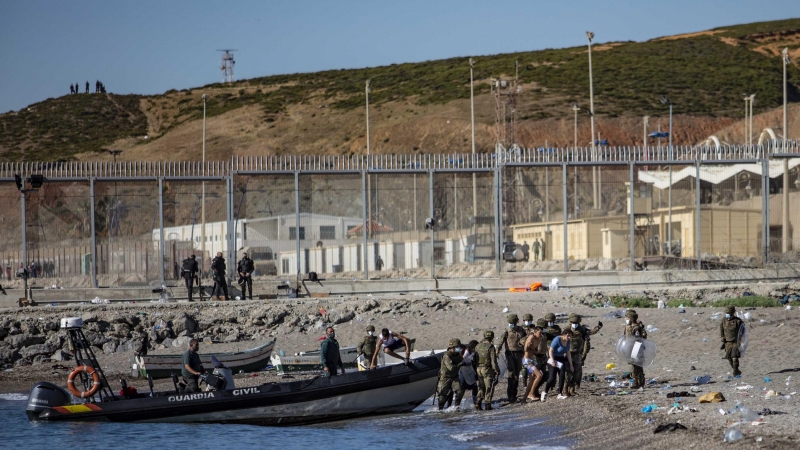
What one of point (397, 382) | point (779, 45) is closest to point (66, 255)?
point (397, 382)

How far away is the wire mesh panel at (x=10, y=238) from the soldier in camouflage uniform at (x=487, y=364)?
15.5 meters

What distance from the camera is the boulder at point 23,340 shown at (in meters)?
24.1

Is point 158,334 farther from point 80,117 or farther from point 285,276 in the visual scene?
point 80,117

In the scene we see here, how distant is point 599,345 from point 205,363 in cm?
778

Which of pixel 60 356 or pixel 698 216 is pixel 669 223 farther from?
pixel 60 356

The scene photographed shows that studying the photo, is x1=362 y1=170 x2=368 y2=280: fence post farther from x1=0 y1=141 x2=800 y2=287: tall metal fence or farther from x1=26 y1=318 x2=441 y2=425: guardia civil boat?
x1=26 y1=318 x2=441 y2=425: guardia civil boat

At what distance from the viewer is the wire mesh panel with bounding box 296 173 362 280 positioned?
89.4ft

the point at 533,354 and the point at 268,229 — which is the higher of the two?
the point at 268,229

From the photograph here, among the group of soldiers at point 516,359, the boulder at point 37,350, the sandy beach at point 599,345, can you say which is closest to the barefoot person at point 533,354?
the group of soldiers at point 516,359

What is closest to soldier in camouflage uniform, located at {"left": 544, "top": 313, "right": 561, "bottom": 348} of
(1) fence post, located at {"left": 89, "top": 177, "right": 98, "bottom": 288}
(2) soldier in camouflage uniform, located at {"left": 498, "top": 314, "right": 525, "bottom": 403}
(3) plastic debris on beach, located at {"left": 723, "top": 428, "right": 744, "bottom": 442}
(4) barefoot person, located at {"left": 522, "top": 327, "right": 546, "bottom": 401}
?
(4) barefoot person, located at {"left": 522, "top": 327, "right": 546, "bottom": 401}

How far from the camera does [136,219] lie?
27547mm

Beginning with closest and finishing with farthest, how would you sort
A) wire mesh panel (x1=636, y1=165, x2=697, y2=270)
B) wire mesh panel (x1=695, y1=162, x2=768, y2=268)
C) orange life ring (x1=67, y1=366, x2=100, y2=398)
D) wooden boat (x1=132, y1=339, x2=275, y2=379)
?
1. orange life ring (x1=67, y1=366, x2=100, y2=398)
2. wooden boat (x1=132, y1=339, x2=275, y2=379)
3. wire mesh panel (x1=636, y1=165, x2=697, y2=270)
4. wire mesh panel (x1=695, y1=162, x2=768, y2=268)

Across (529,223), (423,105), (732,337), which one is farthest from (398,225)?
(423,105)

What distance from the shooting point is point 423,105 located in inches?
3735
